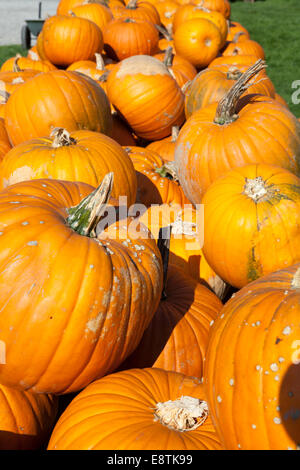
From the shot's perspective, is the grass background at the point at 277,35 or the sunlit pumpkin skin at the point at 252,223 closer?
the sunlit pumpkin skin at the point at 252,223

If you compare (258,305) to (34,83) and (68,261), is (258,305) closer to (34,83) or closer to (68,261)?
(68,261)

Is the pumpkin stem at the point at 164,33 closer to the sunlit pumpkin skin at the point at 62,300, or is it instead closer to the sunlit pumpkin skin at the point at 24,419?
the sunlit pumpkin skin at the point at 62,300

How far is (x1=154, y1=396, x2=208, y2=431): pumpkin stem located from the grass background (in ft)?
22.5

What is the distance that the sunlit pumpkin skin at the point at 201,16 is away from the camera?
19.6ft

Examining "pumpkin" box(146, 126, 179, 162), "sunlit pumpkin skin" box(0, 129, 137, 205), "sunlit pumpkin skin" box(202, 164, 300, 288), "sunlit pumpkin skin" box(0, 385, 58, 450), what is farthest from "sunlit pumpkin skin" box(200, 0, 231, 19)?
"sunlit pumpkin skin" box(0, 385, 58, 450)

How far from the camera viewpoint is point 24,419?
168cm

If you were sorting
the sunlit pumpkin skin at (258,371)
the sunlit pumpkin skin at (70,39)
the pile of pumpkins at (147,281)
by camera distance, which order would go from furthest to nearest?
the sunlit pumpkin skin at (70,39), the pile of pumpkins at (147,281), the sunlit pumpkin skin at (258,371)

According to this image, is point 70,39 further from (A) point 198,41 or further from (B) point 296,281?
(B) point 296,281

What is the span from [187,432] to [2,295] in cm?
77

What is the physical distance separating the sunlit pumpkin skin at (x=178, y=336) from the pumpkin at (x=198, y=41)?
4295mm

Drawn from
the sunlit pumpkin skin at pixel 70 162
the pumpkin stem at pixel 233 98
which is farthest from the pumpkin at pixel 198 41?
the sunlit pumpkin skin at pixel 70 162

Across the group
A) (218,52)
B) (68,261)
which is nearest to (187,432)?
(68,261)

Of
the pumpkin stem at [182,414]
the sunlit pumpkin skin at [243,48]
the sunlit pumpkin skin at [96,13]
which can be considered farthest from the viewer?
the sunlit pumpkin skin at [243,48]

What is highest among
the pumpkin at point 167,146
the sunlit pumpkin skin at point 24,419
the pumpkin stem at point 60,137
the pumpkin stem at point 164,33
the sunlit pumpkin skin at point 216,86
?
the pumpkin stem at point 164,33
